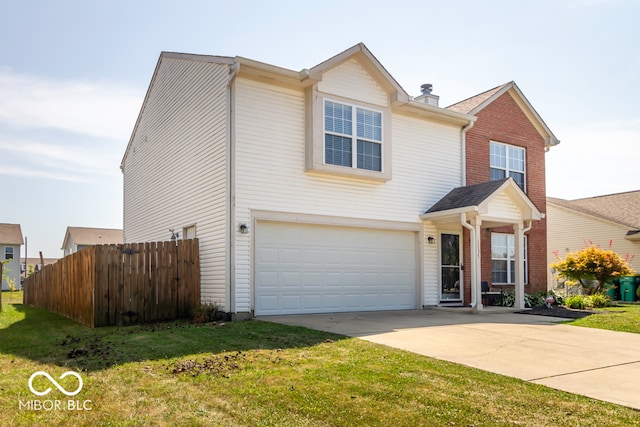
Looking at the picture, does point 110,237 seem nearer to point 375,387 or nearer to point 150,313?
point 150,313

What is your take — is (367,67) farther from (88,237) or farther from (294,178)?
(88,237)

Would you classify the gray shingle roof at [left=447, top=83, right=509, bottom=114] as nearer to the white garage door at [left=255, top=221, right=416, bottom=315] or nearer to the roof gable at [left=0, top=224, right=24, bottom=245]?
the white garage door at [left=255, top=221, right=416, bottom=315]

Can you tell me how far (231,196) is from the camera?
1172cm

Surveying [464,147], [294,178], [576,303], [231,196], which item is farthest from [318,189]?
[576,303]

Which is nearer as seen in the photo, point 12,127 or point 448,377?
point 448,377

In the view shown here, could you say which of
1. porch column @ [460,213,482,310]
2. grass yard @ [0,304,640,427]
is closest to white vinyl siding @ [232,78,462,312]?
porch column @ [460,213,482,310]

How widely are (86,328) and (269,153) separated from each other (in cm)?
544

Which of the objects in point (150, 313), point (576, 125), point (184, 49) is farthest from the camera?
point (576, 125)

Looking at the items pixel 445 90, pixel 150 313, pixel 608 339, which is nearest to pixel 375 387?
pixel 608 339

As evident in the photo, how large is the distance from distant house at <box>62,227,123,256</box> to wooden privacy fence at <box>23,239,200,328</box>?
39.1 metres

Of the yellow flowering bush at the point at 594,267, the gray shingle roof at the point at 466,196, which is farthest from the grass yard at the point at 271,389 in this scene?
the yellow flowering bush at the point at 594,267

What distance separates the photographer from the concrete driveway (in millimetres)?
5996

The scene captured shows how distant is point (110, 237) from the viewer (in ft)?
170

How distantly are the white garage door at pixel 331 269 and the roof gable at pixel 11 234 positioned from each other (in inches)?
1614
